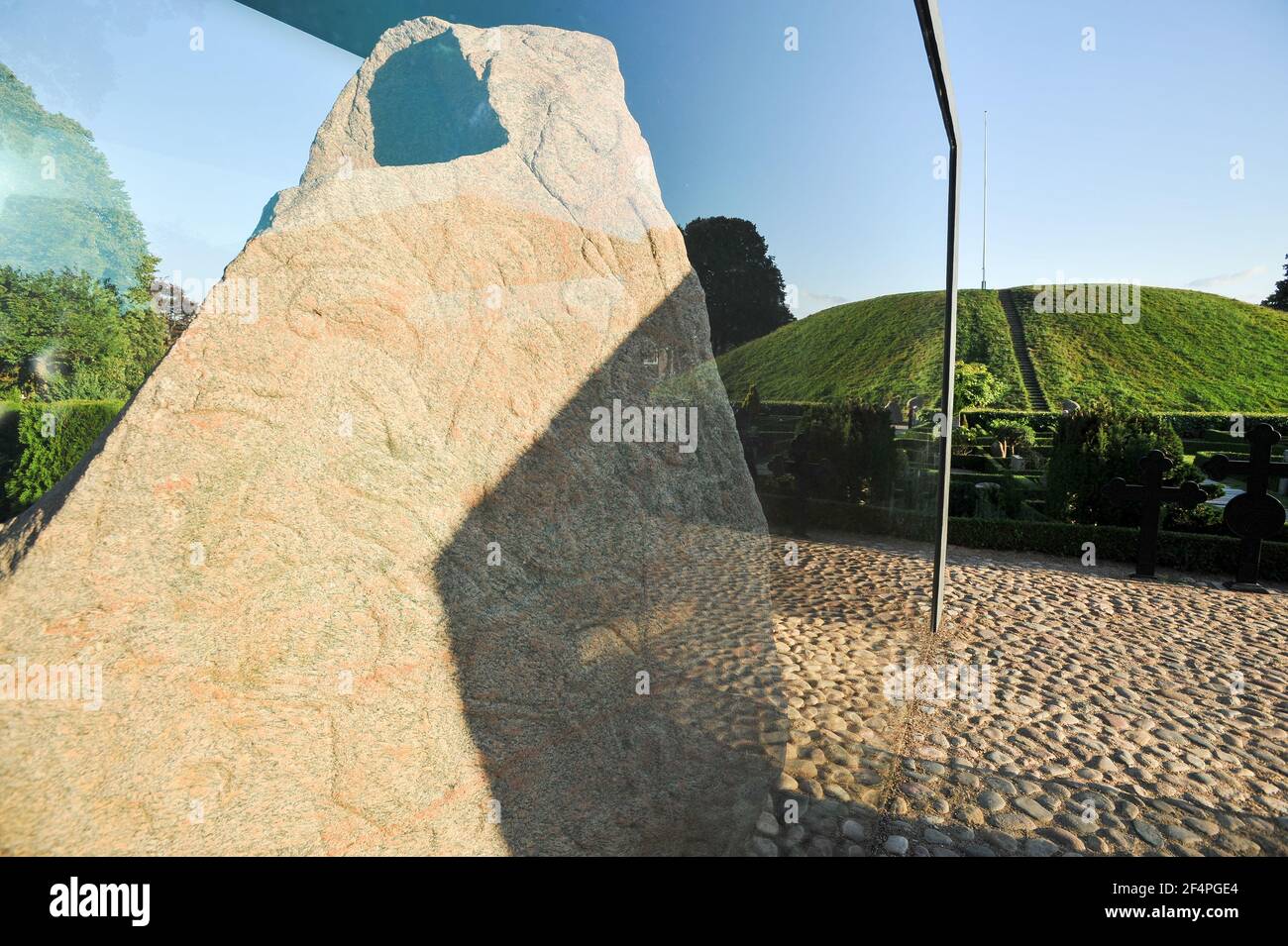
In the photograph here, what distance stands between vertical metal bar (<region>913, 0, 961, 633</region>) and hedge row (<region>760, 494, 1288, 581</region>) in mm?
357

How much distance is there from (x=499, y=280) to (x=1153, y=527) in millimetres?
8877

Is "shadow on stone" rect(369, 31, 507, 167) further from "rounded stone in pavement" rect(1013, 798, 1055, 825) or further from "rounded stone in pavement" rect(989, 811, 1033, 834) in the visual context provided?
"rounded stone in pavement" rect(1013, 798, 1055, 825)

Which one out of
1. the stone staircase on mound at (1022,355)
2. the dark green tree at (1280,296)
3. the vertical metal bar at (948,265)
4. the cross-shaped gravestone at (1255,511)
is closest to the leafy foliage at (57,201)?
the vertical metal bar at (948,265)

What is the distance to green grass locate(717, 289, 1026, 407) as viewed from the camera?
11.1ft

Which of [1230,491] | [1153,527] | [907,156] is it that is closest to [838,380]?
[907,156]

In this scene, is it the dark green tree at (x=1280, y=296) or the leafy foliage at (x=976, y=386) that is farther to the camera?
the dark green tree at (x=1280, y=296)

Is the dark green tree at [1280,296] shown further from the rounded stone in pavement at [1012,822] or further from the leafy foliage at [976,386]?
the rounded stone in pavement at [1012,822]

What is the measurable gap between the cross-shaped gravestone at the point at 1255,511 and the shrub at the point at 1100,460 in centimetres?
177

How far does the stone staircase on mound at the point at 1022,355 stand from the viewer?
34.9 m

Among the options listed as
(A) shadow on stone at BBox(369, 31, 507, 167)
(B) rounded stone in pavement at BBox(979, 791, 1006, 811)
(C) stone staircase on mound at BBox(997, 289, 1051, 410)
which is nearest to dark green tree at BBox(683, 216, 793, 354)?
(A) shadow on stone at BBox(369, 31, 507, 167)

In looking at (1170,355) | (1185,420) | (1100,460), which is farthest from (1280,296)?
(1100,460)

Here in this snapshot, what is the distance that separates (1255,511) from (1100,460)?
2336 millimetres
